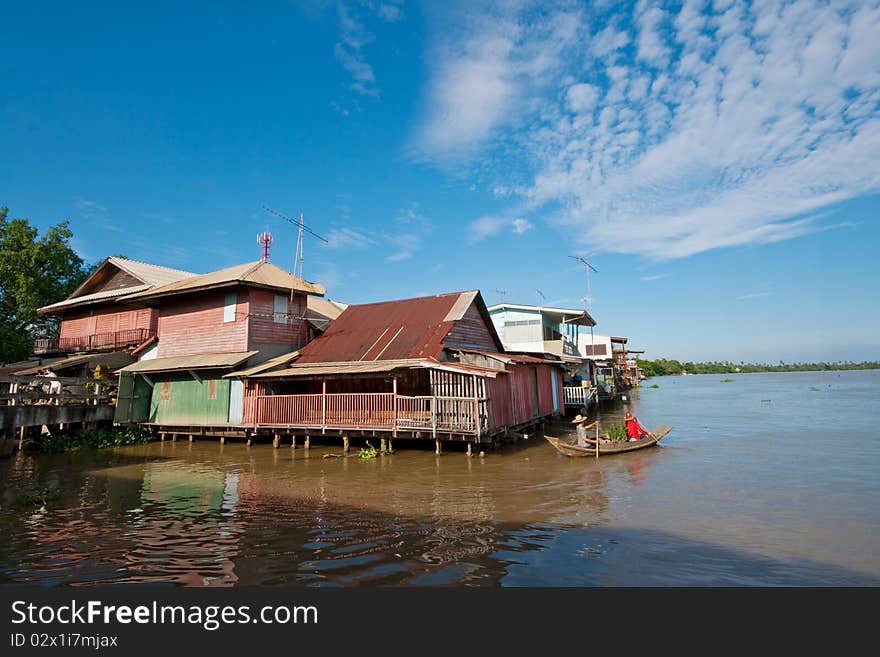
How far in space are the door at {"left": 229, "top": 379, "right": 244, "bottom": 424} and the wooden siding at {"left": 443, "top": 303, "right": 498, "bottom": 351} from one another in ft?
32.0

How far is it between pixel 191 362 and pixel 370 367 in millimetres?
9824

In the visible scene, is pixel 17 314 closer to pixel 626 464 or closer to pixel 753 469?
pixel 626 464

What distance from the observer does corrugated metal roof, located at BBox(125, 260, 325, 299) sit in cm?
2222

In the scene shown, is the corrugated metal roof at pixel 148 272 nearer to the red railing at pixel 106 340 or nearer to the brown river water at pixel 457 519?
the red railing at pixel 106 340

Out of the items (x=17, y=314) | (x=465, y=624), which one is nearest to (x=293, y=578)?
(x=465, y=624)

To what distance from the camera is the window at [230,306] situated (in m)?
22.6

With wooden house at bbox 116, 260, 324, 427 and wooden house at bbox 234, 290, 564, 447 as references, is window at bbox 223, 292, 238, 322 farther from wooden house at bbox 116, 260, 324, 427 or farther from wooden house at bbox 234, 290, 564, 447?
wooden house at bbox 234, 290, 564, 447

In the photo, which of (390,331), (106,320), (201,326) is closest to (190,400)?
(201,326)

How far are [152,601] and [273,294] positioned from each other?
19.6m

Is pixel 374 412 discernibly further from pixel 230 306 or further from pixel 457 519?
pixel 230 306

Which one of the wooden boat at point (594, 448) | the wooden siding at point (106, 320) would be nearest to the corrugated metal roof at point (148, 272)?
the wooden siding at point (106, 320)

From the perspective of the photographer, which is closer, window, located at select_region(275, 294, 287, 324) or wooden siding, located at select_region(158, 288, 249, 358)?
wooden siding, located at select_region(158, 288, 249, 358)

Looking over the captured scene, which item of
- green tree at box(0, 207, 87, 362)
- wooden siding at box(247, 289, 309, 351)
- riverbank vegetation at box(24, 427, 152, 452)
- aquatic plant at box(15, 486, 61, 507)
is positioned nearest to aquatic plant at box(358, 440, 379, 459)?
wooden siding at box(247, 289, 309, 351)

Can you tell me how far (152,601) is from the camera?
511 cm
